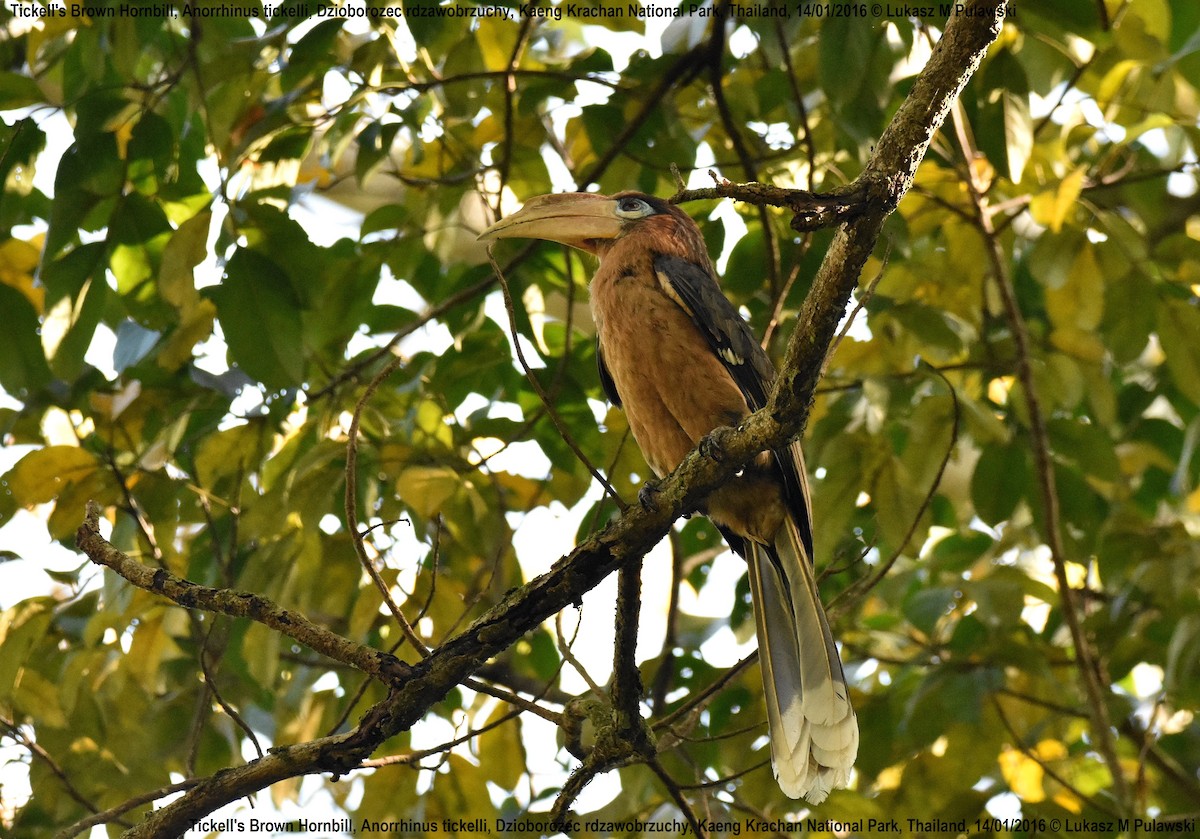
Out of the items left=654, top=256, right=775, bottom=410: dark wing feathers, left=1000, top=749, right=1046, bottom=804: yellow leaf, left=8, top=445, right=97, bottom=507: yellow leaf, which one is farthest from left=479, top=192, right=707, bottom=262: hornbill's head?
left=1000, top=749, right=1046, bottom=804: yellow leaf

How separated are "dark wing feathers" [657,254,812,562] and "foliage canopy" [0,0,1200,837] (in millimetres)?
230

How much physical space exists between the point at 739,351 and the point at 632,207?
75 cm

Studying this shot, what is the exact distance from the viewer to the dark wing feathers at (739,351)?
130 inches

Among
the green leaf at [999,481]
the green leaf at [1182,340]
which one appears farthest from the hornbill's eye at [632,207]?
the green leaf at [1182,340]

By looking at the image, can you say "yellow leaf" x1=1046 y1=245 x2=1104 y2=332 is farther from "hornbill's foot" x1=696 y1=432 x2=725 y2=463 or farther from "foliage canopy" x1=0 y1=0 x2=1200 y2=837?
A: "hornbill's foot" x1=696 y1=432 x2=725 y2=463

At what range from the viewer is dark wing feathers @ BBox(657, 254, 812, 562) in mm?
3295

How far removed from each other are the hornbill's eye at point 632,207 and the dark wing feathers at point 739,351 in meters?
0.37

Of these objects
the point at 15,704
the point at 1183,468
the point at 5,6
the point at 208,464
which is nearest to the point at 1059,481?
the point at 1183,468

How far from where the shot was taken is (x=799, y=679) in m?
3.23

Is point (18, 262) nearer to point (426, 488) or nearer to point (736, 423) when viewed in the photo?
point (426, 488)

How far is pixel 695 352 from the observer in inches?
133

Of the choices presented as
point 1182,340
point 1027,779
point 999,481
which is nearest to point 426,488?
point 999,481

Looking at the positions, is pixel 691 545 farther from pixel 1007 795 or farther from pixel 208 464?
pixel 208 464

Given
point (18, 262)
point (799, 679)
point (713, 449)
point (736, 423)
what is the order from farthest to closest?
1. point (18, 262)
2. point (736, 423)
3. point (799, 679)
4. point (713, 449)
